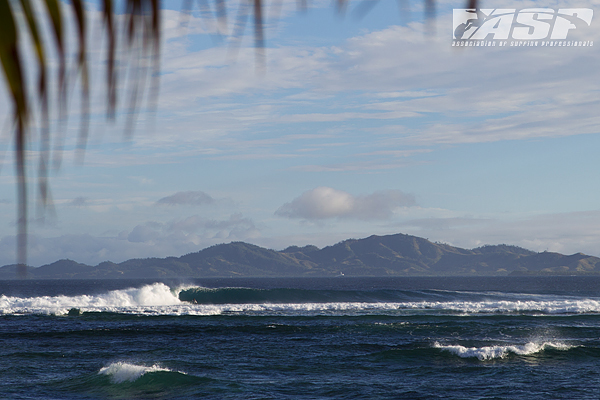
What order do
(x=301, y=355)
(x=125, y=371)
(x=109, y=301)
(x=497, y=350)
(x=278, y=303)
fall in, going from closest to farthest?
(x=125, y=371) → (x=497, y=350) → (x=301, y=355) → (x=109, y=301) → (x=278, y=303)

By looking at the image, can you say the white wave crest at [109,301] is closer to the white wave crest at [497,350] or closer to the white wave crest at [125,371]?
the white wave crest at [125,371]

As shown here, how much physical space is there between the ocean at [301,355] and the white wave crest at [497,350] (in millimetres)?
46

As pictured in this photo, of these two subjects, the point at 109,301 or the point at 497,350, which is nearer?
the point at 497,350

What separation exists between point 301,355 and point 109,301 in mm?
31760

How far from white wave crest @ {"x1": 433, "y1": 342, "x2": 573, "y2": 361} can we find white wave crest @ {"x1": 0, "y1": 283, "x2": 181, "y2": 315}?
91.7ft

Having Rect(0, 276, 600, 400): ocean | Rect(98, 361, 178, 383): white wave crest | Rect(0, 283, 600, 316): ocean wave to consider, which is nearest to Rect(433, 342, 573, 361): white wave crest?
Rect(0, 276, 600, 400): ocean

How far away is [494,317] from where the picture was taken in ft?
110

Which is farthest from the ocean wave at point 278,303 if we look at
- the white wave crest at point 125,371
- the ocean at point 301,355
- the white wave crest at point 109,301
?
the white wave crest at point 125,371

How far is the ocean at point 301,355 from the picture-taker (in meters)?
16.5

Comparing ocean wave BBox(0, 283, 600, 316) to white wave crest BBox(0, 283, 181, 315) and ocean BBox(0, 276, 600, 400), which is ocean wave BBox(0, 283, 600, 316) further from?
ocean BBox(0, 276, 600, 400)

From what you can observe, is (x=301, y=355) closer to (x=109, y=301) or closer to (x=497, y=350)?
(x=497, y=350)

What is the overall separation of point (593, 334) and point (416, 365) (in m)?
11.5

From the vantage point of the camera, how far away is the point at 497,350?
2106cm

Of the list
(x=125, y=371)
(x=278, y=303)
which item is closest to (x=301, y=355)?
(x=125, y=371)
